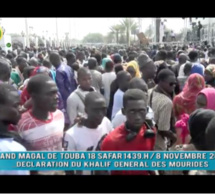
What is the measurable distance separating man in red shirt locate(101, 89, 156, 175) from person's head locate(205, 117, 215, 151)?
0.35 metres

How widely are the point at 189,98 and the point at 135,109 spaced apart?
46.9 inches

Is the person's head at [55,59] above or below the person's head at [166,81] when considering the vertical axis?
above

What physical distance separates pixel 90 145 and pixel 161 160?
463 millimetres

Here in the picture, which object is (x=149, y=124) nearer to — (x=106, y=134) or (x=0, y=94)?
(x=106, y=134)

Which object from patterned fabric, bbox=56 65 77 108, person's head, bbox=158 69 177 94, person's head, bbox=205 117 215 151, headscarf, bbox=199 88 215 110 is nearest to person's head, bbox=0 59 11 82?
patterned fabric, bbox=56 65 77 108

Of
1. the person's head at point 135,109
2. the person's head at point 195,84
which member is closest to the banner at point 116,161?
the person's head at point 135,109

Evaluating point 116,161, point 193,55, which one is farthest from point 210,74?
point 116,161

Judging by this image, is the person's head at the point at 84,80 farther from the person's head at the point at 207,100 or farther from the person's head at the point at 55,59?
the person's head at the point at 55,59

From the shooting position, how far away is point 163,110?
280 cm

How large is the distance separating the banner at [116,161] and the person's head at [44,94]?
326 millimetres

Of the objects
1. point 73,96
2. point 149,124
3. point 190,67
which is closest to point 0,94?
point 149,124

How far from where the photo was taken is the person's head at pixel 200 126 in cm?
198

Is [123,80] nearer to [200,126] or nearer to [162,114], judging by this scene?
[162,114]

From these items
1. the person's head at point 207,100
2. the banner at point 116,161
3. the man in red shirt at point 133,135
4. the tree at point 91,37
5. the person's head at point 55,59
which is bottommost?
the banner at point 116,161
